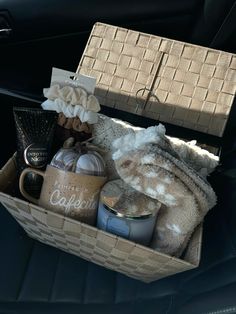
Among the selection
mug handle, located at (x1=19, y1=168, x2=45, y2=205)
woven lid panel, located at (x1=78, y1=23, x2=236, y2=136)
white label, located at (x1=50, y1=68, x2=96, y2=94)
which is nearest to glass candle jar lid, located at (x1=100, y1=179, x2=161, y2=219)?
mug handle, located at (x1=19, y1=168, x2=45, y2=205)

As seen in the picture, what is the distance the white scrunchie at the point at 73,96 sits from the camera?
0.87 m

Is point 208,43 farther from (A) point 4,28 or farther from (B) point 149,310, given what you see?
(B) point 149,310

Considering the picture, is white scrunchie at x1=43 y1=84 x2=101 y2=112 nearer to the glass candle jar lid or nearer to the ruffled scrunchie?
the ruffled scrunchie

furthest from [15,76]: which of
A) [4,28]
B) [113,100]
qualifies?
[113,100]

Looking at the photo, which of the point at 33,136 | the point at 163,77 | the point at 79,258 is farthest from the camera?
the point at 163,77

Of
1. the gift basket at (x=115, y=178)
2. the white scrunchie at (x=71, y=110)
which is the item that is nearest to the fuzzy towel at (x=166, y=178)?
the gift basket at (x=115, y=178)

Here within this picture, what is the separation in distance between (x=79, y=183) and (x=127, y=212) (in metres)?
0.10

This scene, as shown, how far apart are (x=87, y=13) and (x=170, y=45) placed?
1.35 feet

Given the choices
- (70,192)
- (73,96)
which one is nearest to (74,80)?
(73,96)

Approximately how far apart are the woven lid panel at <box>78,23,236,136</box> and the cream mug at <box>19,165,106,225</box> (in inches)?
14.4

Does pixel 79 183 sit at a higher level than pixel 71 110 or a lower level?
lower

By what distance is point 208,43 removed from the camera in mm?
1280

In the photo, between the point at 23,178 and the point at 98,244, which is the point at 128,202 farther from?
the point at 23,178

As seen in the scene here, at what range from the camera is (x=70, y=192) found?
773mm
